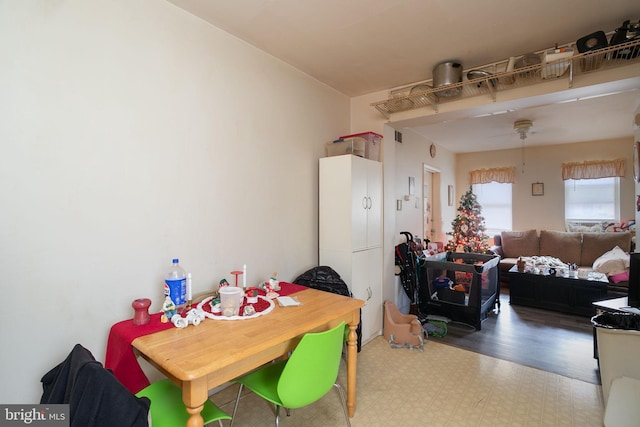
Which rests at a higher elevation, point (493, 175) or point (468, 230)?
point (493, 175)

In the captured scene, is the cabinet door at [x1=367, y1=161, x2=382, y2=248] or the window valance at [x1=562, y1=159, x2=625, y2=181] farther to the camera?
the window valance at [x1=562, y1=159, x2=625, y2=181]

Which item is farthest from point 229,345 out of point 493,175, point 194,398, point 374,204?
point 493,175

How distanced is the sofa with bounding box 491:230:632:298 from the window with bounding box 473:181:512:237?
541 millimetres

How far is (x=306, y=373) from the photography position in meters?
1.48

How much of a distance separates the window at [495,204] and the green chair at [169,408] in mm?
6735

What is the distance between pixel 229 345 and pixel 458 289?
312 cm

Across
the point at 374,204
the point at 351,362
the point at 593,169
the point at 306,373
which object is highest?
the point at 593,169

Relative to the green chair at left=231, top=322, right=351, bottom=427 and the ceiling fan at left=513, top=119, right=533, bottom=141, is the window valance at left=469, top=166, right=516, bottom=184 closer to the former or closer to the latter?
the ceiling fan at left=513, top=119, right=533, bottom=141

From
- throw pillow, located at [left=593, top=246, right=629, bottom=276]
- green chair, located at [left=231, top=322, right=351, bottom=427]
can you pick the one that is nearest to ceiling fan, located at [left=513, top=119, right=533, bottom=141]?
throw pillow, located at [left=593, top=246, right=629, bottom=276]

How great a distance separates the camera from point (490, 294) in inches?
155

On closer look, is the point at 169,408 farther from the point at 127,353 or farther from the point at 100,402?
the point at 100,402

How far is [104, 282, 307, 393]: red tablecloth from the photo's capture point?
5.04 ft

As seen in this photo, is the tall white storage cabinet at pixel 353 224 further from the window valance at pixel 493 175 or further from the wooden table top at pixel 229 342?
the window valance at pixel 493 175

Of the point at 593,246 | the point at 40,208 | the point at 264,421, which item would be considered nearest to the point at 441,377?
the point at 264,421
